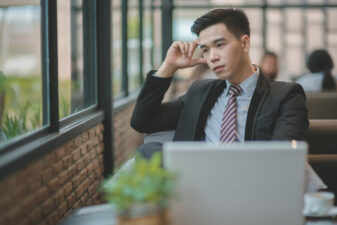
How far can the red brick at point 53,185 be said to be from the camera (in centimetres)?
264

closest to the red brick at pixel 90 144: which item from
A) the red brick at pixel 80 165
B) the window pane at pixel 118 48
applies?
the red brick at pixel 80 165

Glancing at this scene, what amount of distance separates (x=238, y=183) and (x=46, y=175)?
1.44m

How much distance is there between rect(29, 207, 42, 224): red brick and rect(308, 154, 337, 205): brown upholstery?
4.51 ft

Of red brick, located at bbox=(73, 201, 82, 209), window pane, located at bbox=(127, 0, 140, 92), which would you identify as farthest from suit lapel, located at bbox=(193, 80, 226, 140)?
window pane, located at bbox=(127, 0, 140, 92)

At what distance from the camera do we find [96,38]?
168 inches

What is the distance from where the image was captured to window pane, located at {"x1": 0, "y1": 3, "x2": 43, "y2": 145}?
265cm

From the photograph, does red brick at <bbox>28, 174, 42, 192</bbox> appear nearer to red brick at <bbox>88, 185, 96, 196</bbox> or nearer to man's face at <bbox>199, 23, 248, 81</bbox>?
man's face at <bbox>199, 23, 248, 81</bbox>

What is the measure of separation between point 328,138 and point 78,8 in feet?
7.70

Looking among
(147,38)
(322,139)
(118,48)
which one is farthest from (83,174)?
(147,38)

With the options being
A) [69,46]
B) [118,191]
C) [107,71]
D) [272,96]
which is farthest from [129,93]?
[118,191]

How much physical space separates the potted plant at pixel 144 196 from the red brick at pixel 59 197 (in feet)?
A: 5.10

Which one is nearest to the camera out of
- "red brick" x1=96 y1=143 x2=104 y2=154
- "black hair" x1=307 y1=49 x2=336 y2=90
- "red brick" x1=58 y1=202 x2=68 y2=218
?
"red brick" x1=58 y1=202 x2=68 y2=218

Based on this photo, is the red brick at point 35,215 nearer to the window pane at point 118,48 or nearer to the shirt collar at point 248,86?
the shirt collar at point 248,86

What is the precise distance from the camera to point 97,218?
1802 millimetres
